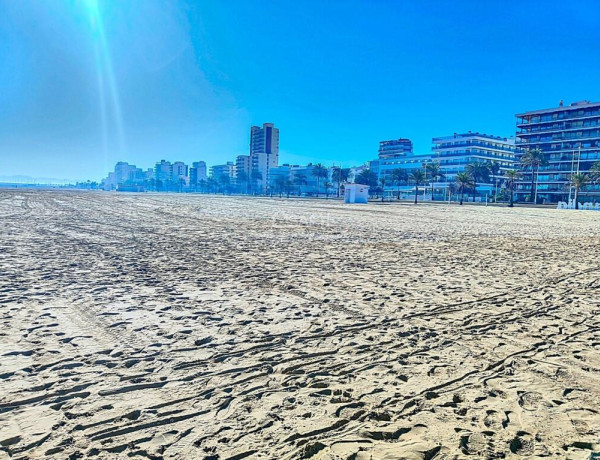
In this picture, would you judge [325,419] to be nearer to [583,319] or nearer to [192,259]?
[583,319]

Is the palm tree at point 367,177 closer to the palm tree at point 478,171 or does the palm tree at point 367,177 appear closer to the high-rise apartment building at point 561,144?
the palm tree at point 478,171

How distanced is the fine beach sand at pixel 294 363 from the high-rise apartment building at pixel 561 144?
111 metres

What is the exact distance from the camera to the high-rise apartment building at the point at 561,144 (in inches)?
4158

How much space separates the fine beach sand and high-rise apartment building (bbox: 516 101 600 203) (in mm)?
111479

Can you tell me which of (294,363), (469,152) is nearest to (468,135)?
(469,152)

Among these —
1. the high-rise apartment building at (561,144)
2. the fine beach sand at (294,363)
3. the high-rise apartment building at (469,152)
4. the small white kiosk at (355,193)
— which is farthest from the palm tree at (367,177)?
the fine beach sand at (294,363)

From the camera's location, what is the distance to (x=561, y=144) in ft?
371

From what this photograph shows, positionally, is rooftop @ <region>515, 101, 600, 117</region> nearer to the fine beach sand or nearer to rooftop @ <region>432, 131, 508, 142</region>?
rooftop @ <region>432, 131, 508, 142</region>

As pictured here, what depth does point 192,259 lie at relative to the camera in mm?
11305

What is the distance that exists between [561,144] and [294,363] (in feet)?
434

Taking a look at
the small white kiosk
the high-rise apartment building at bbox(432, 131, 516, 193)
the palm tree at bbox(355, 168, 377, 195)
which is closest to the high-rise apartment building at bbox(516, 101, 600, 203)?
the high-rise apartment building at bbox(432, 131, 516, 193)

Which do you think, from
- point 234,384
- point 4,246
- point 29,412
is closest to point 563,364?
point 234,384

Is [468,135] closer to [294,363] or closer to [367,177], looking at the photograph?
[367,177]

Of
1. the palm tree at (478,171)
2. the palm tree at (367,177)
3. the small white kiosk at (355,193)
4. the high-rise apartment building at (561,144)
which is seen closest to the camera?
the small white kiosk at (355,193)
